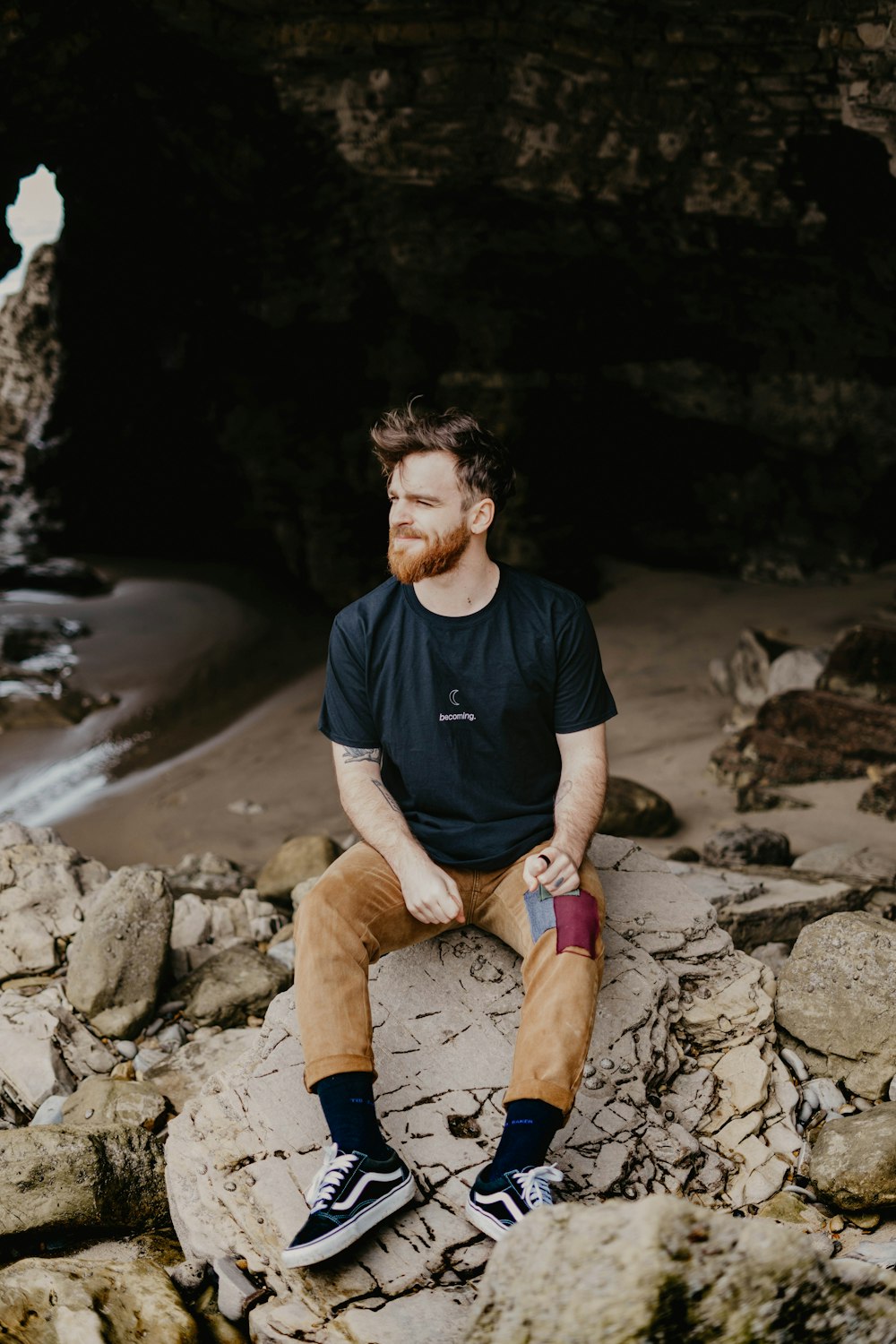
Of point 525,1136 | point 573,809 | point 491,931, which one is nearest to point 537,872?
point 573,809

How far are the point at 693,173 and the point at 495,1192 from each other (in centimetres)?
635

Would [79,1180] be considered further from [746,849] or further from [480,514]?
[746,849]

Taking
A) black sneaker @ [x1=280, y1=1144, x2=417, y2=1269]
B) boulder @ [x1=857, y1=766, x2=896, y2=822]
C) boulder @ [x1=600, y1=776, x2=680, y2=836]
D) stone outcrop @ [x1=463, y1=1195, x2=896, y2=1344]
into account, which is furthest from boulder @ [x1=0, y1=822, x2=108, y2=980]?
boulder @ [x1=857, y1=766, x2=896, y2=822]

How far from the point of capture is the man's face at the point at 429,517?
2.69 metres

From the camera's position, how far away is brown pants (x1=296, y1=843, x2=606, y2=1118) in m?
2.23

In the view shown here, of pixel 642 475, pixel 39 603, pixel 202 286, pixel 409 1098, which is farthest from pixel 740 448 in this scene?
pixel 409 1098

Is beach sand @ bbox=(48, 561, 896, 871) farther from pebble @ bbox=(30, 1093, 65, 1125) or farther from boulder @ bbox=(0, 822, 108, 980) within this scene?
pebble @ bbox=(30, 1093, 65, 1125)

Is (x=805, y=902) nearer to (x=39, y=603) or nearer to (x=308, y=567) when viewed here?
(x=308, y=567)

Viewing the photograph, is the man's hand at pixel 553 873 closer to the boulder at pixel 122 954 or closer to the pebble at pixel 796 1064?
the pebble at pixel 796 1064

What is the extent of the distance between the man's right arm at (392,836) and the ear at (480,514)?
0.65 metres

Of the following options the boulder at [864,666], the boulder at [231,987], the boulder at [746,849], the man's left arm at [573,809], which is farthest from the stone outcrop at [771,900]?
the boulder at [864,666]

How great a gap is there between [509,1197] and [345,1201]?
0.33 m

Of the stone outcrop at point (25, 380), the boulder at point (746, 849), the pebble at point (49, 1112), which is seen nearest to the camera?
the pebble at point (49, 1112)

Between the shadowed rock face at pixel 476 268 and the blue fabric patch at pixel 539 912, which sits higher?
the shadowed rock face at pixel 476 268
